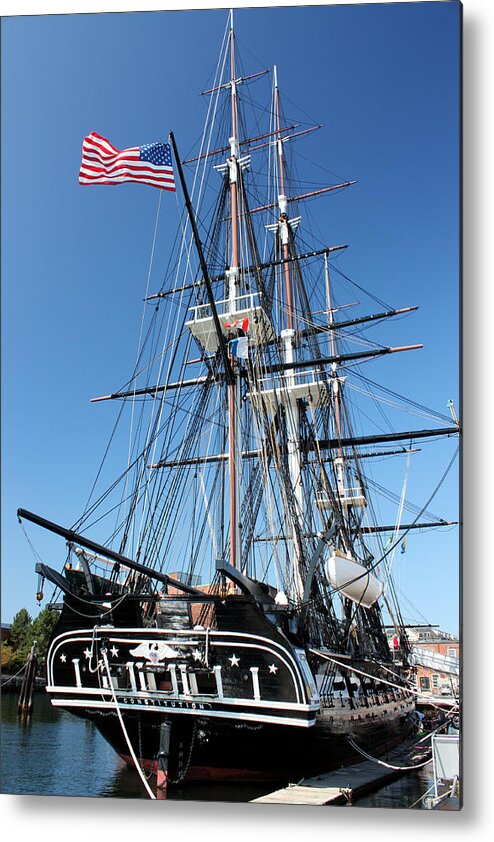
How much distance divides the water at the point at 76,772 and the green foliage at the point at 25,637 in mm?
1200

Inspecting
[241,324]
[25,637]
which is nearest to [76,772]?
[25,637]

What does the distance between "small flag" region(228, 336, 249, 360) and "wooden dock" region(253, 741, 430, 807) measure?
5.79 metres

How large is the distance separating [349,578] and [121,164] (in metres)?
5.36

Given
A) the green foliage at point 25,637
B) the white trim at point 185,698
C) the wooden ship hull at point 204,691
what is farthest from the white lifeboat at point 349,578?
the green foliage at point 25,637

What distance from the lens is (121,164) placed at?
23.2 feet

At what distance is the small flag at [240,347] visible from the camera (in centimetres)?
1080

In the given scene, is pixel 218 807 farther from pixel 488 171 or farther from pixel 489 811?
pixel 488 171

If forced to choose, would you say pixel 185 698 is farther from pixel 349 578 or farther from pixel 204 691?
pixel 349 578

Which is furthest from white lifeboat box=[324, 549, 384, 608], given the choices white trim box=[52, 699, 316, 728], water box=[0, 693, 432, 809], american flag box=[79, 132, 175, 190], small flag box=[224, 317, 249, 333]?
american flag box=[79, 132, 175, 190]

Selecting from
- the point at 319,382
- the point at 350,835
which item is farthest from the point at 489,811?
the point at 319,382

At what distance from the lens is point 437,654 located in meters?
8.32

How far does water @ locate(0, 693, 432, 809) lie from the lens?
21.7ft

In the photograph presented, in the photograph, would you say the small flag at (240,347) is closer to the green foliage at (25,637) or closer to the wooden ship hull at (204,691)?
the wooden ship hull at (204,691)

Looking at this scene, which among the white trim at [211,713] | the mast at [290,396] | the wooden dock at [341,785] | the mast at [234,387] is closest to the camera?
the wooden dock at [341,785]
